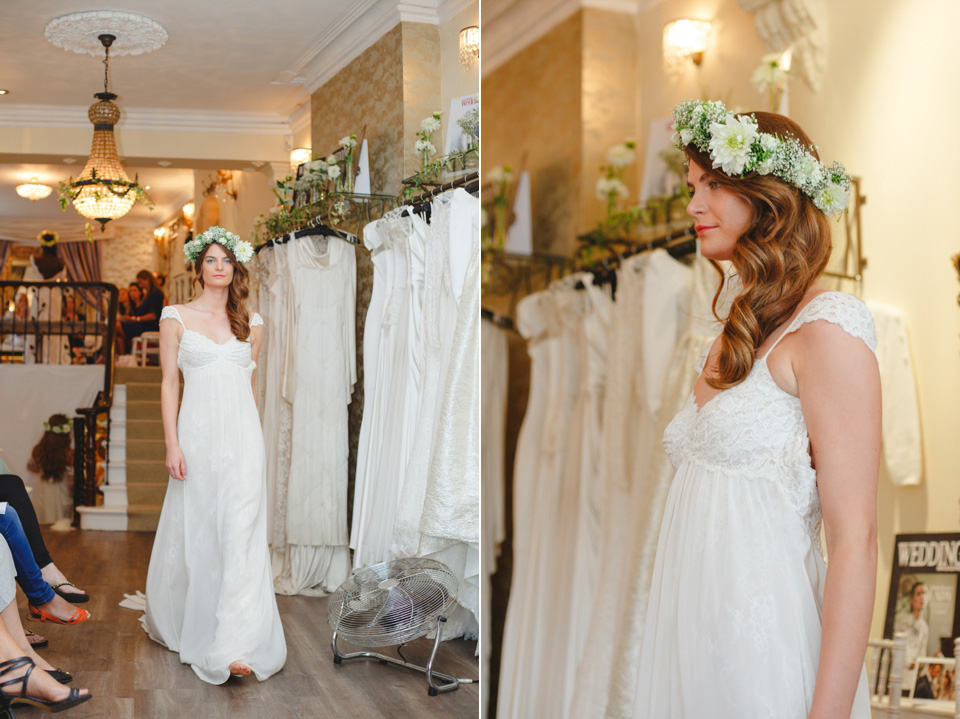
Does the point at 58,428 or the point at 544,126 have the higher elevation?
the point at 544,126

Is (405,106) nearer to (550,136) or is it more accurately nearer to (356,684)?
(356,684)

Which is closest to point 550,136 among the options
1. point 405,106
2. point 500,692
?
point 500,692

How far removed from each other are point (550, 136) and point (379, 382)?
230 cm

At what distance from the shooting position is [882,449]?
0.55 metres

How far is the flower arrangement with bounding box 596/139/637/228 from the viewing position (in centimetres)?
27

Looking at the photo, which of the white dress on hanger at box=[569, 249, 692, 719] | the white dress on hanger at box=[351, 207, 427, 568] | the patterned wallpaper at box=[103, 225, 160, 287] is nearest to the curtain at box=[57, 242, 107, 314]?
the patterned wallpaper at box=[103, 225, 160, 287]

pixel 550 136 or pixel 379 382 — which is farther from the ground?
pixel 550 136

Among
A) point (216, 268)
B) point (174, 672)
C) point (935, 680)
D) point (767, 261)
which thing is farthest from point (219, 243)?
point (935, 680)

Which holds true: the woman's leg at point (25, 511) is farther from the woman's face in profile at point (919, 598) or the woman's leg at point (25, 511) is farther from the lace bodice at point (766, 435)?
the woman's face in profile at point (919, 598)

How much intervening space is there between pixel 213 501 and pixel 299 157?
4.68 feet

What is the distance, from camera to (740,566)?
0.63 m

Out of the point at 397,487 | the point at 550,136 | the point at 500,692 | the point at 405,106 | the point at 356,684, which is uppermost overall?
the point at 405,106

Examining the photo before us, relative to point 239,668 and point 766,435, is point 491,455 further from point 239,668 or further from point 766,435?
point 239,668

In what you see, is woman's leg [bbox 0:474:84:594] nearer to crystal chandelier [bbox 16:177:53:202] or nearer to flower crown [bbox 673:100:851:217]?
crystal chandelier [bbox 16:177:53:202]
